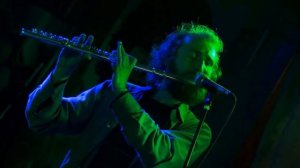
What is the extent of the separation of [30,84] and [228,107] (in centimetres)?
210

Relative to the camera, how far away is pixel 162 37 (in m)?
4.05

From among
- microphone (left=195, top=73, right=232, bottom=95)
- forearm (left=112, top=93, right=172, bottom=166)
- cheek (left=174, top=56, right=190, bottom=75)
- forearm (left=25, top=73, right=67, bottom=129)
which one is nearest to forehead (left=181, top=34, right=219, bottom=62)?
cheek (left=174, top=56, right=190, bottom=75)

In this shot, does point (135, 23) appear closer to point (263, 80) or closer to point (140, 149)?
point (263, 80)

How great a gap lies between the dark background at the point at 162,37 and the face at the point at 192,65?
1138 mm

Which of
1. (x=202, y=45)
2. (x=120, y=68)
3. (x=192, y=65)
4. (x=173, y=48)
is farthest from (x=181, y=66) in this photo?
(x=120, y=68)

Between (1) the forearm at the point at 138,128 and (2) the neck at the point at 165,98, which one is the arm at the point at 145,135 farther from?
(2) the neck at the point at 165,98

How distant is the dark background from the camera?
346cm

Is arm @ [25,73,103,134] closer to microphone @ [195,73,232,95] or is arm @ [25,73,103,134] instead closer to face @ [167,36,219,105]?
face @ [167,36,219,105]

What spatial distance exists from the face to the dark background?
1.14m

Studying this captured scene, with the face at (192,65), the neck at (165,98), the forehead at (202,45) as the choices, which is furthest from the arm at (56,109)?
the forehead at (202,45)

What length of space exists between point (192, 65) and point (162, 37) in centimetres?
164

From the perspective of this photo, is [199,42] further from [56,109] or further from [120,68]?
[56,109]

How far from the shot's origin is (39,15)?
3.79 metres

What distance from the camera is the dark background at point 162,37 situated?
3.46 meters
